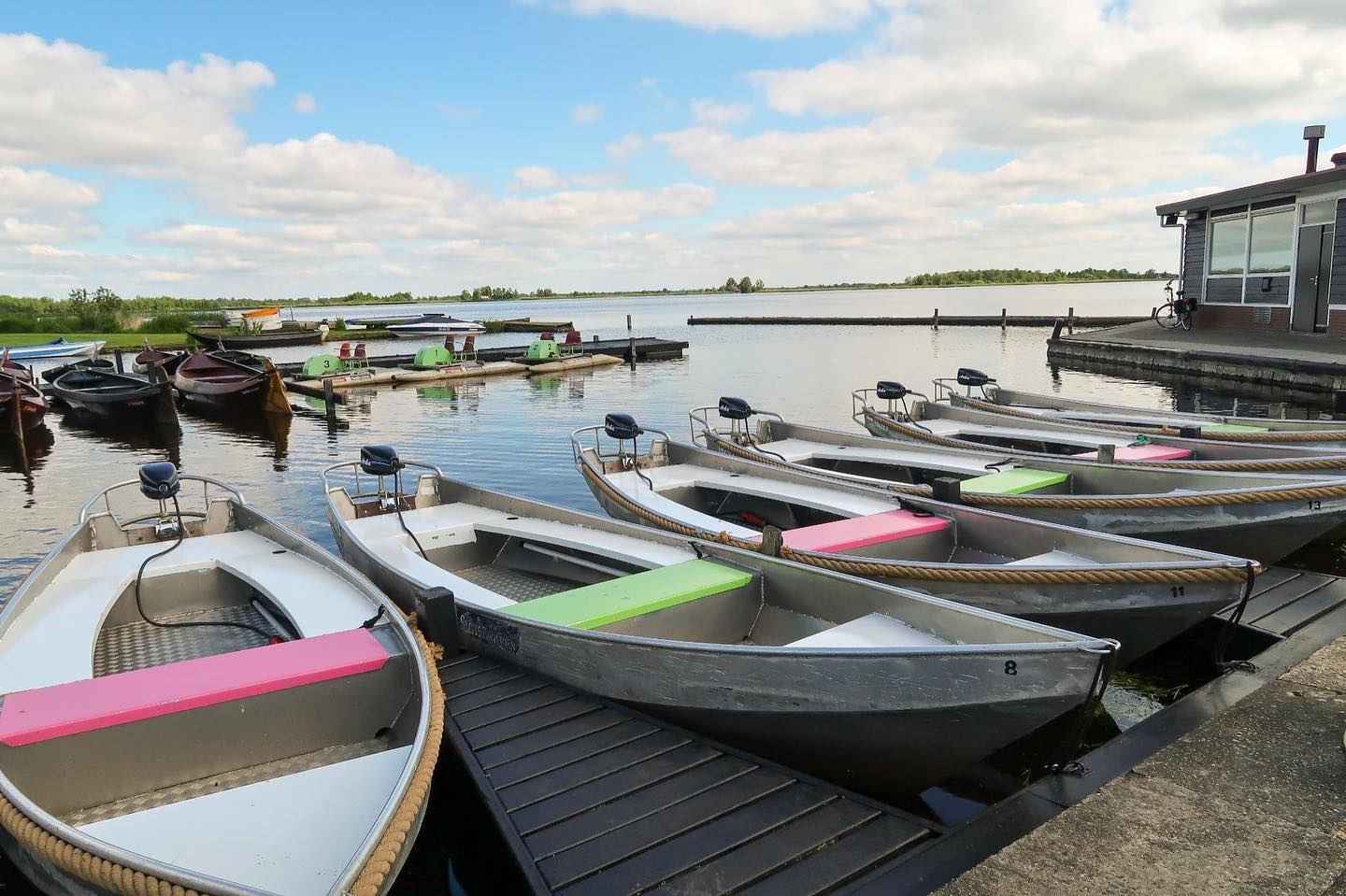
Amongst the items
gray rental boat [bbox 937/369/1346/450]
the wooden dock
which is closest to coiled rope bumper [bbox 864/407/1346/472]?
gray rental boat [bbox 937/369/1346/450]

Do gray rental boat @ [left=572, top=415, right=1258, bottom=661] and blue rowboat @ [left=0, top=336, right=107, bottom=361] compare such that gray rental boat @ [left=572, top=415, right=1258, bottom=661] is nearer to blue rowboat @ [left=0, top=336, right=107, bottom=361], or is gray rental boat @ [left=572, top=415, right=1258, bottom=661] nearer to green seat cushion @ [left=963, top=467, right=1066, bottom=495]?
green seat cushion @ [left=963, top=467, right=1066, bottom=495]

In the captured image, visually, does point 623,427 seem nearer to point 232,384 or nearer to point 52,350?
point 232,384

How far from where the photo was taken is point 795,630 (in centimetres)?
571

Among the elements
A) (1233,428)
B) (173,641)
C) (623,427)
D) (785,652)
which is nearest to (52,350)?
(623,427)

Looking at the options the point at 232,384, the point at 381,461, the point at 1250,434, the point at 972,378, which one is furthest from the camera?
the point at 232,384

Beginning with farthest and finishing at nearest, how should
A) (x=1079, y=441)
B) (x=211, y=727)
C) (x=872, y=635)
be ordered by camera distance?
(x=1079, y=441)
(x=872, y=635)
(x=211, y=727)

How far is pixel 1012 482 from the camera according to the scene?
8898mm

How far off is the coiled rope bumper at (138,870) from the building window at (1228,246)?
97.4ft

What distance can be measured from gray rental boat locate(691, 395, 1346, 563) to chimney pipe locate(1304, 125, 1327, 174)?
24.4m

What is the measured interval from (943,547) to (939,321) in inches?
2286

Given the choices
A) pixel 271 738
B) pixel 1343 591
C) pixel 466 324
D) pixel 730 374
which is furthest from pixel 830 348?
pixel 271 738

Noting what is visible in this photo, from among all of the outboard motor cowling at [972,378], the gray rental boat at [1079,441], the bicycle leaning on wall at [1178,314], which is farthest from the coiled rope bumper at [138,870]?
the bicycle leaning on wall at [1178,314]

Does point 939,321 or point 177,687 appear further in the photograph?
point 939,321

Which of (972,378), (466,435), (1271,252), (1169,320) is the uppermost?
(1271,252)
